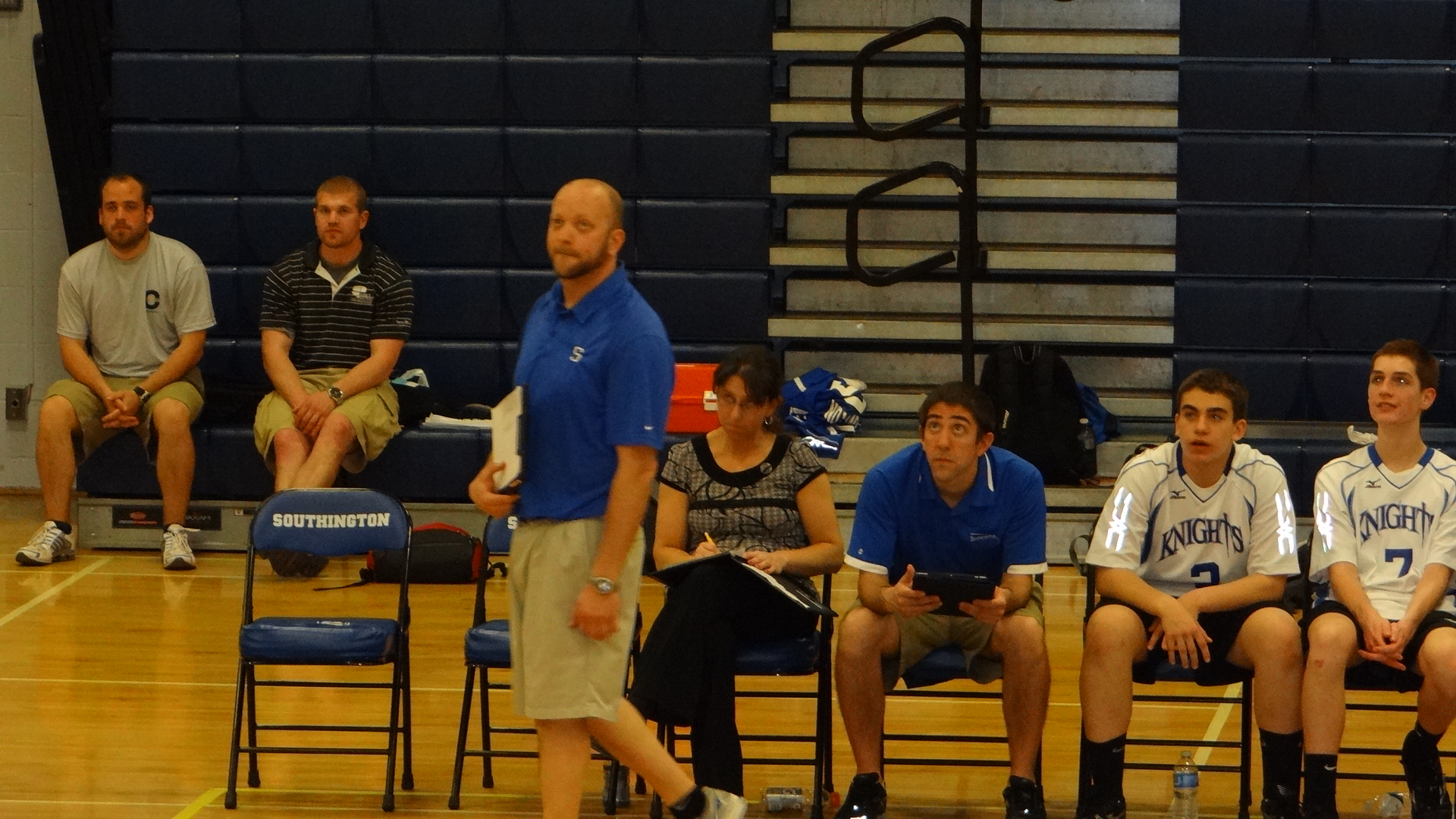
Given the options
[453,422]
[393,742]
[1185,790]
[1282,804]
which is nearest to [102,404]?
[453,422]

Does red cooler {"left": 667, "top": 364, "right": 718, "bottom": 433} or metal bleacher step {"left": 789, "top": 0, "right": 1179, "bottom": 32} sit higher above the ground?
metal bleacher step {"left": 789, "top": 0, "right": 1179, "bottom": 32}

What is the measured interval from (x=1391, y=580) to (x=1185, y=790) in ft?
2.45

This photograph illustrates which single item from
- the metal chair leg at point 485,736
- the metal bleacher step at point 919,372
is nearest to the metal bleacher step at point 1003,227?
the metal bleacher step at point 919,372

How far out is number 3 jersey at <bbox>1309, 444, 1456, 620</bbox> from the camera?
4152 mm

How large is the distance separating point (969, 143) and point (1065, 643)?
2137mm

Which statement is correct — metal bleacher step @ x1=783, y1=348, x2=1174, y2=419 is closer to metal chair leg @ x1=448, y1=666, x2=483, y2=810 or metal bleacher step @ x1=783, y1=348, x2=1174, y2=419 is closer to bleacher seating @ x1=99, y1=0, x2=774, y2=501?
bleacher seating @ x1=99, y1=0, x2=774, y2=501

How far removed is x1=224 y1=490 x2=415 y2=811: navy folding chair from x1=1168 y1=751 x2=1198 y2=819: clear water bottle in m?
1.87

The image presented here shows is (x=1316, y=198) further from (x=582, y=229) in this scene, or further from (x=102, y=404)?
(x=102, y=404)

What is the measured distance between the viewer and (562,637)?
3.39 metres

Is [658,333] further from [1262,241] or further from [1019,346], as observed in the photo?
[1262,241]

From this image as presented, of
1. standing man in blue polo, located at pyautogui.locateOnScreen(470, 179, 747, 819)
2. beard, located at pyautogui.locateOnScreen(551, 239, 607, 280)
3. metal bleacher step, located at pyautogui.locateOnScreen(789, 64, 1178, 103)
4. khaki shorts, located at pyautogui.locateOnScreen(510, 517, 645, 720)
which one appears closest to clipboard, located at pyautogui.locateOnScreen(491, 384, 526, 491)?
standing man in blue polo, located at pyautogui.locateOnScreen(470, 179, 747, 819)

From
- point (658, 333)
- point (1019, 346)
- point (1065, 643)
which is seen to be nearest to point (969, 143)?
point (1019, 346)

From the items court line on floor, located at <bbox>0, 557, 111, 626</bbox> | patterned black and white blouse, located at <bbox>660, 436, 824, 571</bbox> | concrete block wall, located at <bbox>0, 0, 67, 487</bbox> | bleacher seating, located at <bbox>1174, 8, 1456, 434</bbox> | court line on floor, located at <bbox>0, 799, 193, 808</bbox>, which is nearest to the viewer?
court line on floor, located at <bbox>0, 799, 193, 808</bbox>

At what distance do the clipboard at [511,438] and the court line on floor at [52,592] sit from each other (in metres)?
3.19
